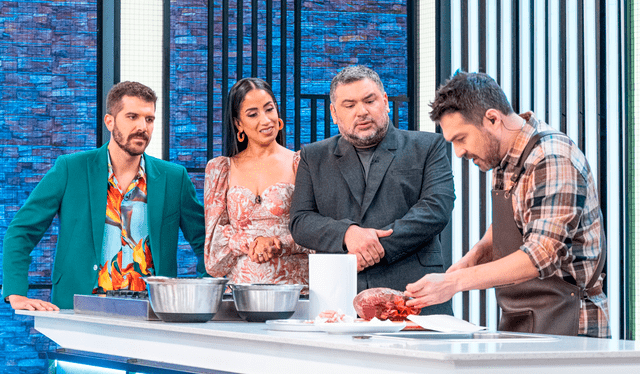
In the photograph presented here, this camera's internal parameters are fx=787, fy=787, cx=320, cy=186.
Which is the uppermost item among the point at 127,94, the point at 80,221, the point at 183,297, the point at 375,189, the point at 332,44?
the point at 332,44

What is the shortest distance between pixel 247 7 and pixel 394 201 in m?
1.84

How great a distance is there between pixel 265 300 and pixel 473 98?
31.1 inches

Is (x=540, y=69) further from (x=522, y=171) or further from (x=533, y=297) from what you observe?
(x=533, y=297)

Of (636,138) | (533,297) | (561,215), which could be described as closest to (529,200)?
(561,215)

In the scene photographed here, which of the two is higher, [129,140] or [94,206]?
[129,140]

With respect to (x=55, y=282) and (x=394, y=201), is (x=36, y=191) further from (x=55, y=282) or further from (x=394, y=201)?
(x=394, y=201)

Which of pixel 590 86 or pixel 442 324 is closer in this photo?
pixel 442 324

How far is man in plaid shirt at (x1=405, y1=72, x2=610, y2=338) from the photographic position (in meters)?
1.88

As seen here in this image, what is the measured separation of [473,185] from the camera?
3.77 metres

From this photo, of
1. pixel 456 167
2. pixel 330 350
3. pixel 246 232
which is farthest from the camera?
pixel 456 167

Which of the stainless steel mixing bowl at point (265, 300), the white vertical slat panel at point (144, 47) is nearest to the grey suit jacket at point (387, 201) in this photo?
the stainless steel mixing bowl at point (265, 300)

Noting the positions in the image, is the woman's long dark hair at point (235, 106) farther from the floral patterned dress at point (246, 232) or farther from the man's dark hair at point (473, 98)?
the man's dark hair at point (473, 98)

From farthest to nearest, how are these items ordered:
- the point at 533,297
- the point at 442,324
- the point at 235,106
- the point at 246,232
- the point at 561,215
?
the point at 235,106, the point at 246,232, the point at 533,297, the point at 561,215, the point at 442,324

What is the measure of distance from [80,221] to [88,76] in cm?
123
